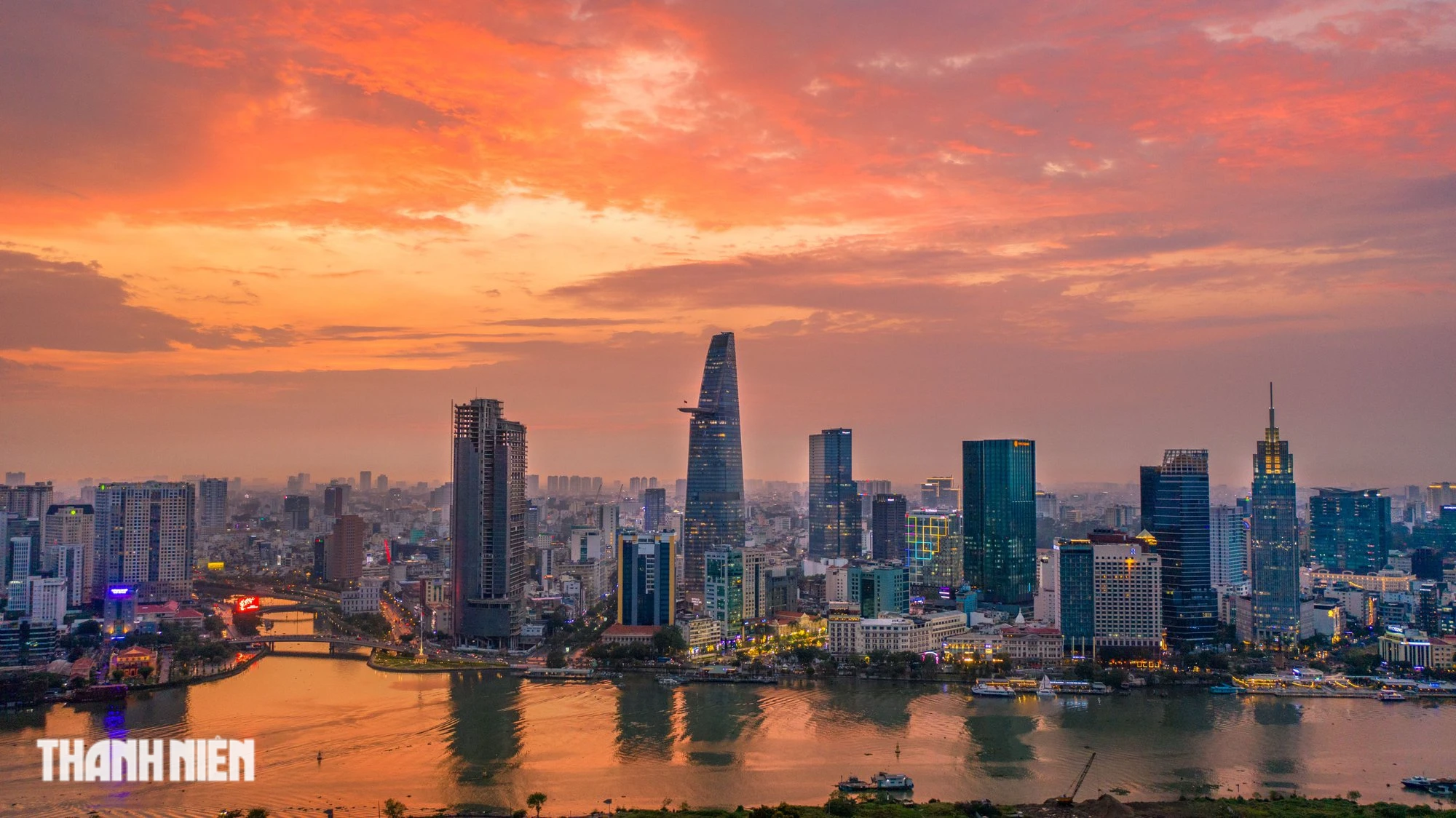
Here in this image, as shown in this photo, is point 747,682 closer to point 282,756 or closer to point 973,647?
point 973,647

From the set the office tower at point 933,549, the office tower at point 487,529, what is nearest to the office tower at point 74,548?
the office tower at point 487,529

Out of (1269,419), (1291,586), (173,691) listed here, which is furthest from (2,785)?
(1269,419)

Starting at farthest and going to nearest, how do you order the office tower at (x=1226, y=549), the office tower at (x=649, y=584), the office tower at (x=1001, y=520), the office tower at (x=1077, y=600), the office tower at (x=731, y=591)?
the office tower at (x=1226, y=549)
the office tower at (x=1001, y=520)
the office tower at (x=731, y=591)
the office tower at (x=649, y=584)
the office tower at (x=1077, y=600)

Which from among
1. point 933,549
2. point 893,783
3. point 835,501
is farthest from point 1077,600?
point 835,501

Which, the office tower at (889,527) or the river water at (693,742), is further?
the office tower at (889,527)

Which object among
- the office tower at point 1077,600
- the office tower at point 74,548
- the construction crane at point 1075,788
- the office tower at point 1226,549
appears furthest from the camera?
the office tower at point 1226,549

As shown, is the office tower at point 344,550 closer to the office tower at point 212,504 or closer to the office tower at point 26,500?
the office tower at point 26,500

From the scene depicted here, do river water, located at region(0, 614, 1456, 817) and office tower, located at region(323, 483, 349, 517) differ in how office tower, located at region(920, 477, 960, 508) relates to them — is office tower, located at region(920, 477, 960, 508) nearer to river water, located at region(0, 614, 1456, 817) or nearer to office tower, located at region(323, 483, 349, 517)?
office tower, located at region(323, 483, 349, 517)
